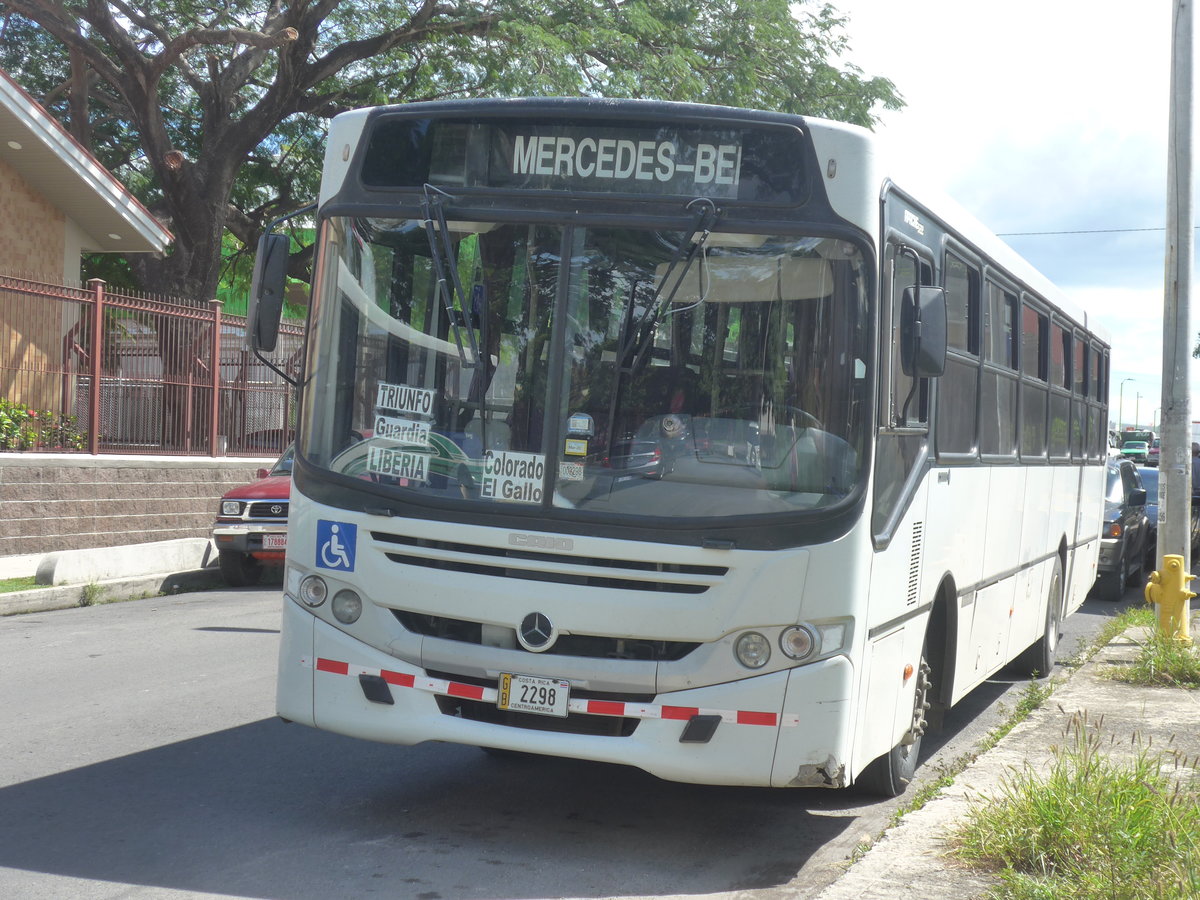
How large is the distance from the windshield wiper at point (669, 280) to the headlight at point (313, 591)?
1.54m

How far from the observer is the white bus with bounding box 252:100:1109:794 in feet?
17.3

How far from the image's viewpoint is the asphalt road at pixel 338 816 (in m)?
5.05

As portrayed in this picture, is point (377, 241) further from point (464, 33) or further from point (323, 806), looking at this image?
point (464, 33)

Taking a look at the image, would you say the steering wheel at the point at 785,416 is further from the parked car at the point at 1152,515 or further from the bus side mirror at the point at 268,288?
the parked car at the point at 1152,515

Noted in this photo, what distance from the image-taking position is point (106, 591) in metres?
14.1

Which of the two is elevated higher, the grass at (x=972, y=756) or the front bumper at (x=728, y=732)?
the front bumper at (x=728, y=732)

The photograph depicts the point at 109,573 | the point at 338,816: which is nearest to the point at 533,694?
the point at 338,816

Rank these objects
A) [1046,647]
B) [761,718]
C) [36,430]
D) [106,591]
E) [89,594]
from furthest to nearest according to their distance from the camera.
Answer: [36,430] < [106,591] < [89,594] < [1046,647] < [761,718]

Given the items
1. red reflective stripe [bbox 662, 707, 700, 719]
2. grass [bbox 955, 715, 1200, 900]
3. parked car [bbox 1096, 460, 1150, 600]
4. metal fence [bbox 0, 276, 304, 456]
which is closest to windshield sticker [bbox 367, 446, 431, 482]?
red reflective stripe [bbox 662, 707, 700, 719]

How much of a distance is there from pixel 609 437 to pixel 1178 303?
300 inches

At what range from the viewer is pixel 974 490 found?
7586mm

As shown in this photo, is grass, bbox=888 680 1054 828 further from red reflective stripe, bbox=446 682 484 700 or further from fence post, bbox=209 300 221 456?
fence post, bbox=209 300 221 456

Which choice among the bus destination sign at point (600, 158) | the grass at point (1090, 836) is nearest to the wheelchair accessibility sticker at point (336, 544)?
the bus destination sign at point (600, 158)

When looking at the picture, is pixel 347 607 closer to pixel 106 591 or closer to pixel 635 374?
pixel 635 374
